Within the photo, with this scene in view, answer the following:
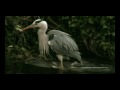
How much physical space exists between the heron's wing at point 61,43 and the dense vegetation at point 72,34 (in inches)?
3.1

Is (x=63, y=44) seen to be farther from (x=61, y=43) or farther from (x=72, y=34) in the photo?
(x=72, y=34)

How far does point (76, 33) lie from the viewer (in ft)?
17.5

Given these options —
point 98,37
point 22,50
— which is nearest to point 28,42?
point 22,50

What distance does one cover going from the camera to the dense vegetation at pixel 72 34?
525cm

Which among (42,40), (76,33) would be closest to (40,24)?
(42,40)

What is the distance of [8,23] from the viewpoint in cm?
531

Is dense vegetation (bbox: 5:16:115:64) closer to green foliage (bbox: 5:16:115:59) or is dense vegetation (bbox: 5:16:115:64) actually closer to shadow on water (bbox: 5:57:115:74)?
green foliage (bbox: 5:16:115:59)

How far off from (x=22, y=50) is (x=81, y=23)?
76cm

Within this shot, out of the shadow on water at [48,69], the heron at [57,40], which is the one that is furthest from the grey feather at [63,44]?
the shadow on water at [48,69]

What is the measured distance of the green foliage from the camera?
17.2 feet

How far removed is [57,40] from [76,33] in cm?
26

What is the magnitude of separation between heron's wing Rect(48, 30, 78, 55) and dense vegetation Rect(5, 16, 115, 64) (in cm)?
8

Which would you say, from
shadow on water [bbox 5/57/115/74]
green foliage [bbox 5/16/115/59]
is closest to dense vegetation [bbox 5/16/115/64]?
green foliage [bbox 5/16/115/59]

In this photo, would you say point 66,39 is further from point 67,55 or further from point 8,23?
point 8,23
